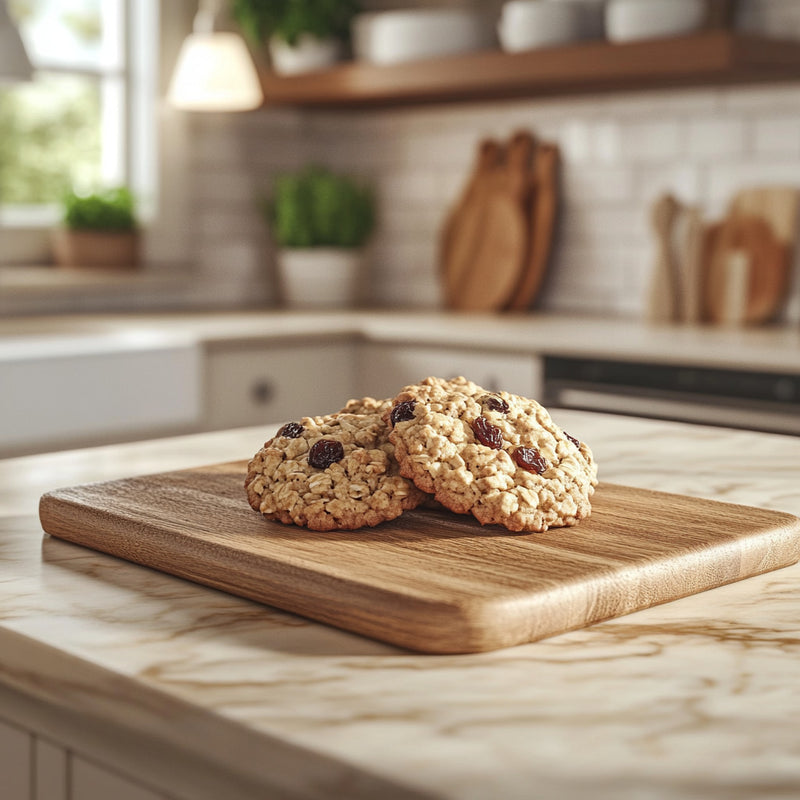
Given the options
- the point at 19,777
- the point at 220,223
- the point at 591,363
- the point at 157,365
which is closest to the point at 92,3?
the point at 220,223

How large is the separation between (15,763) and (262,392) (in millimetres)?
2530

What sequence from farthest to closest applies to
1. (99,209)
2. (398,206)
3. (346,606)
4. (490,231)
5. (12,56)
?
(398,206) < (490,231) < (99,209) < (12,56) < (346,606)

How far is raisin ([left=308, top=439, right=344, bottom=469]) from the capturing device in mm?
952

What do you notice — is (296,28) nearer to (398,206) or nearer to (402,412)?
(398,206)

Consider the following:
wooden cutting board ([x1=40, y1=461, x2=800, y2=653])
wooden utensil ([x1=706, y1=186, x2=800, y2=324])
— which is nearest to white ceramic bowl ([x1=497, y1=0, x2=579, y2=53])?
wooden utensil ([x1=706, y1=186, x2=800, y2=324])

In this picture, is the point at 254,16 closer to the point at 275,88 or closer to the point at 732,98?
the point at 275,88

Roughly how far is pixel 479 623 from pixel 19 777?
30 cm

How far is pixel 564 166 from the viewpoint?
3.86m

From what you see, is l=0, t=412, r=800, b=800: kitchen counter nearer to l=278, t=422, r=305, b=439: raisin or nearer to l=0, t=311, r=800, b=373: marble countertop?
l=278, t=422, r=305, b=439: raisin

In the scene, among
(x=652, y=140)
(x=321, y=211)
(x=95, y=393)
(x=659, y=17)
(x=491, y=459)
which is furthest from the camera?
(x=321, y=211)

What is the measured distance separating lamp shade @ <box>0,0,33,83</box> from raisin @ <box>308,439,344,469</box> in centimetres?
157

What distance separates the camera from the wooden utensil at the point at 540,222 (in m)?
3.78

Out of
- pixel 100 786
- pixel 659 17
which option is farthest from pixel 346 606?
pixel 659 17

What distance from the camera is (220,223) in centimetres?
418
